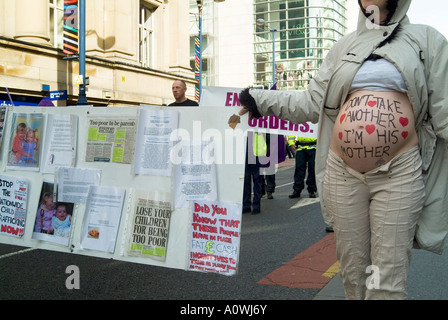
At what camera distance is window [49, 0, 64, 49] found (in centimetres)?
1722

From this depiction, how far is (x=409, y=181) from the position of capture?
2.30m

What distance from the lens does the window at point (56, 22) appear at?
17222mm

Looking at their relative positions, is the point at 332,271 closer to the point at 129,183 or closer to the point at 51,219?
the point at 129,183

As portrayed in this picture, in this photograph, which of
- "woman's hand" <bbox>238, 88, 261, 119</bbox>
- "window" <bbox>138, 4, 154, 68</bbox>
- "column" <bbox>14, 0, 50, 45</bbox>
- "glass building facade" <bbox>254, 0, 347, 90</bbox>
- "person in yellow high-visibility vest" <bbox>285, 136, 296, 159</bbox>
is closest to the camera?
"woman's hand" <bbox>238, 88, 261, 119</bbox>

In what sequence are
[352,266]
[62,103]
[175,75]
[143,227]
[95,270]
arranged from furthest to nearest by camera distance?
[175,75]
[62,103]
[95,270]
[143,227]
[352,266]

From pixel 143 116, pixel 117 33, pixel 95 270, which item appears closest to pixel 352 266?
pixel 143 116

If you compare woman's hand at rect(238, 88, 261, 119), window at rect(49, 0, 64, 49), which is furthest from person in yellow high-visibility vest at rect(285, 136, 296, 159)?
window at rect(49, 0, 64, 49)

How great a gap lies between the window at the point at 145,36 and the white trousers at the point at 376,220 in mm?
20179

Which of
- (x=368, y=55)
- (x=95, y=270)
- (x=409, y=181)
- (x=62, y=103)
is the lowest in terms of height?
(x=95, y=270)

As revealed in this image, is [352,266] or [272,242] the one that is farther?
[272,242]

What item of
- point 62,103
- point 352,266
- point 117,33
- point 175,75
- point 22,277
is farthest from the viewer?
point 175,75

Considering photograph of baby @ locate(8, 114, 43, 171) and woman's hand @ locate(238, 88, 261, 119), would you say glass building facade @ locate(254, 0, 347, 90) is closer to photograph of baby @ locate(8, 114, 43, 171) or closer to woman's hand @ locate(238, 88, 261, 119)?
photograph of baby @ locate(8, 114, 43, 171)

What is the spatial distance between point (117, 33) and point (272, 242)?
1552 cm

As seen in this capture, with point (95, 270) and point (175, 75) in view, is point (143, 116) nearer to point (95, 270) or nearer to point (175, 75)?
point (95, 270)
